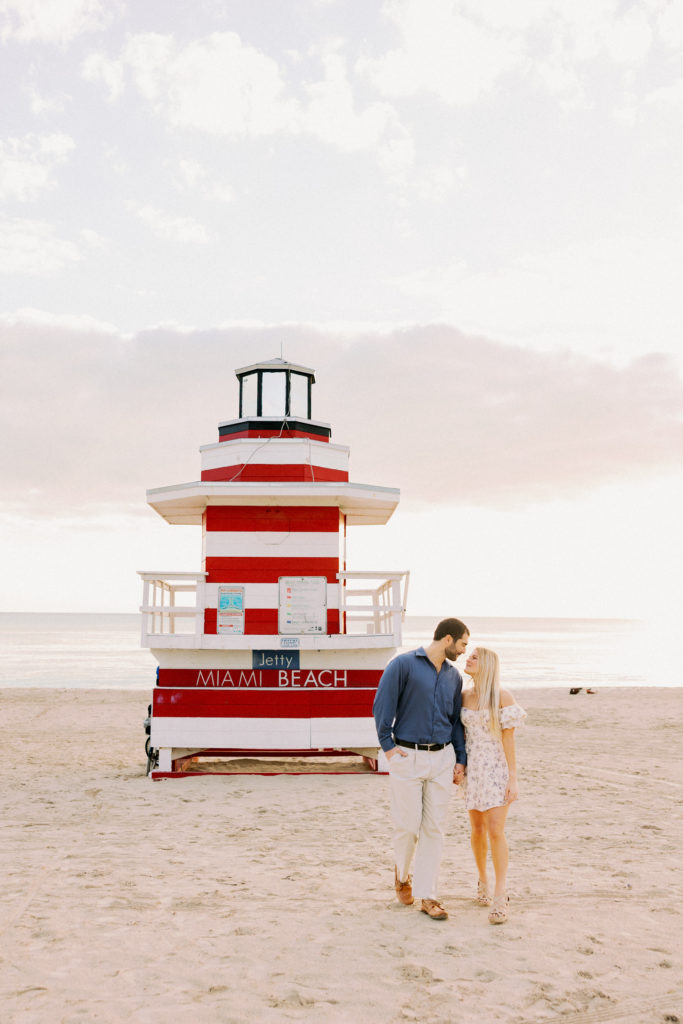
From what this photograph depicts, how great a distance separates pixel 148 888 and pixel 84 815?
9.20ft

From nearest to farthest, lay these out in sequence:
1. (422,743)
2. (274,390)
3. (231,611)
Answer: (422,743) → (231,611) → (274,390)

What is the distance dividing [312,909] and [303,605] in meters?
5.72

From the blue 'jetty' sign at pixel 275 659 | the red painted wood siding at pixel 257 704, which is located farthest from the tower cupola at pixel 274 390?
the red painted wood siding at pixel 257 704

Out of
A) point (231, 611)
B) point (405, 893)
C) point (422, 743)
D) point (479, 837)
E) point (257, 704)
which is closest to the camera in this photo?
point (422, 743)

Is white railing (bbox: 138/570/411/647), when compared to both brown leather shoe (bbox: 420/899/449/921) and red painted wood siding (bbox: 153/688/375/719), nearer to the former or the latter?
red painted wood siding (bbox: 153/688/375/719)

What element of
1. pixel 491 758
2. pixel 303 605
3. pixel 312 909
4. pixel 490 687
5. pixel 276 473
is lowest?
pixel 312 909

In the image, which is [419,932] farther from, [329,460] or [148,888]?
[329,460]

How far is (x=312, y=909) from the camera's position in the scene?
5.28m

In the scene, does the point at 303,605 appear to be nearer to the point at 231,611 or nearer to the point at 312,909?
the point at 231,611

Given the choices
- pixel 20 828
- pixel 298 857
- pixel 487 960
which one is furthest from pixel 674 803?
pixel 20 828

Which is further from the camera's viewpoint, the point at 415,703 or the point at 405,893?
the point at 405,893

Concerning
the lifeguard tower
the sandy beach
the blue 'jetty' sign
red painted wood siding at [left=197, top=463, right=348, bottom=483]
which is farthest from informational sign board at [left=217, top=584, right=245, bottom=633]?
the sandy beach

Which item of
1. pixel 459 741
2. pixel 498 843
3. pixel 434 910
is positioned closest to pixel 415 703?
pixel 459 741

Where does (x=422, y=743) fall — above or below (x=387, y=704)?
below
